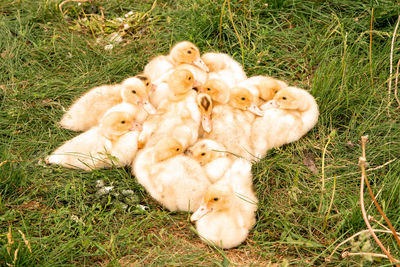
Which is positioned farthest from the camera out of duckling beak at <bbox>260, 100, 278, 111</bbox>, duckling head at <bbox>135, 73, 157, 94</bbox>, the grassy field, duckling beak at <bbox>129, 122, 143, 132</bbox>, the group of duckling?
duckling head at <bbox>135, 73, 157, 94</bbox>

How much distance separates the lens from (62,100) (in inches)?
171

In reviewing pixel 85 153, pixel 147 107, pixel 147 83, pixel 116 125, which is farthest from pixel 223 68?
pixel 85 153

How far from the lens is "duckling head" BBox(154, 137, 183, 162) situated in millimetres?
3311

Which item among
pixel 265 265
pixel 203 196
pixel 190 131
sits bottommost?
pixel 265 265

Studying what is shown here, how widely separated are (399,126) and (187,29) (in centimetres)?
226

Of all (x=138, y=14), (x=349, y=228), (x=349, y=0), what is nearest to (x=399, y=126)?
(x=349, y=228)

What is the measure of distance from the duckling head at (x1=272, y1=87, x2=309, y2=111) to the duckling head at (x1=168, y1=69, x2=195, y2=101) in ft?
2.47

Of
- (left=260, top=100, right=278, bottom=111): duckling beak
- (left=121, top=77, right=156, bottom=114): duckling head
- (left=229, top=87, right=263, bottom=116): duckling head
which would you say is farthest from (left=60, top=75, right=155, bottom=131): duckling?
(left=260, top=100, right=278, bottom=111): duckling beak

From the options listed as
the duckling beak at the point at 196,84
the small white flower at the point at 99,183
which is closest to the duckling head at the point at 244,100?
the duckling beak at the point at 196,84

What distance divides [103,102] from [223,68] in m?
1.15

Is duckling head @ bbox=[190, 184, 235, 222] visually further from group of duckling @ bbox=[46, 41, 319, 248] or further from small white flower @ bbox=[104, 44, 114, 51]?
small white flower @ bbox=[104, 44, 114, 51]

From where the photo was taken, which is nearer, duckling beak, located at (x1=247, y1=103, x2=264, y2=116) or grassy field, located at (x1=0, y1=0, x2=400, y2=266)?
grassy field, located at (x1=0, y1=0, x2=400, y2=266)

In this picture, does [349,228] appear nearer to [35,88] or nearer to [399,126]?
[399,126]

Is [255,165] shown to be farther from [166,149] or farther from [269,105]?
[166,149]
